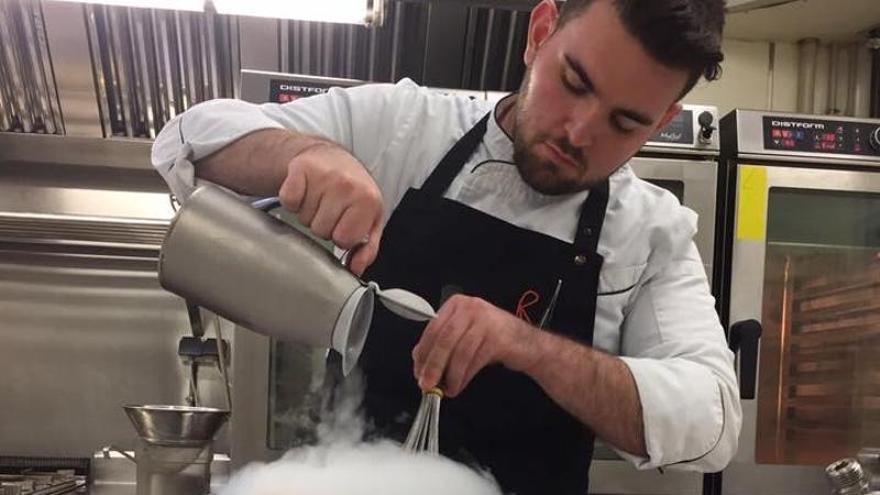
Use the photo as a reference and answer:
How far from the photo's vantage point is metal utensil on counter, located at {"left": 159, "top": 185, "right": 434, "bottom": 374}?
0.74 meters

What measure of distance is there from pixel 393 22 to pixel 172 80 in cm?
58

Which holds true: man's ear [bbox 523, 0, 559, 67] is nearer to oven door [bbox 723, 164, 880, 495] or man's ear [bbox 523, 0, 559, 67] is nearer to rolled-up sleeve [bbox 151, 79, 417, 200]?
→ rolled-up sleeve [bbox 151, 79, 417, 200]

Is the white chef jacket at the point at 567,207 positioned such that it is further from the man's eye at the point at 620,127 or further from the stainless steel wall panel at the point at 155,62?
the stainless steel wall panel at the point at 155,62

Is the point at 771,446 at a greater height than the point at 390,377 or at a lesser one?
lesser

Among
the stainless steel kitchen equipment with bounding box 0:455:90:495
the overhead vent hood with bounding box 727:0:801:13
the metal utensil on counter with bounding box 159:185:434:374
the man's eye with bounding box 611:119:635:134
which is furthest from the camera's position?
the overhead vent hood with bounding box 727:0:801:13

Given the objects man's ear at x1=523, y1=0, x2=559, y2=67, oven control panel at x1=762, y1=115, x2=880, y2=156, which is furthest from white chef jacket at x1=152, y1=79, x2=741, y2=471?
A: oven control panel at x1=762, y1=115, x2=880, y2=156

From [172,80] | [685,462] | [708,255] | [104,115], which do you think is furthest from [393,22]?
[685,462]

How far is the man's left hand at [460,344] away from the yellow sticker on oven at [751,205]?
1236 mm

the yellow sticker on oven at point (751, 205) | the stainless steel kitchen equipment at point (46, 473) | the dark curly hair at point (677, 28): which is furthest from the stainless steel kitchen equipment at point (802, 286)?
the stainless steel kitchen equipment at point (46, 473)

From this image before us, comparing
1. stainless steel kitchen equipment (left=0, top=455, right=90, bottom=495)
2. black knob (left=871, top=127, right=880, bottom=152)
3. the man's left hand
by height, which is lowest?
stainless steel kitchen equipment (left=0, top=455, right=90, bottom=495)

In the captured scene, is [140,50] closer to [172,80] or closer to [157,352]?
[172,80]

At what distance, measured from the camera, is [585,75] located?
1011 mm

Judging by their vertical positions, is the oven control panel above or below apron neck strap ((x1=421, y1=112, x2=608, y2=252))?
below

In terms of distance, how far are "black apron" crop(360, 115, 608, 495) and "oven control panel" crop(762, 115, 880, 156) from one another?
38.9 inches
